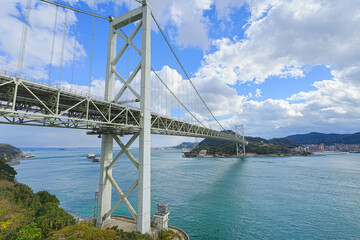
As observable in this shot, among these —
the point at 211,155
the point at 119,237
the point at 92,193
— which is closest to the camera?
the point at 119,237

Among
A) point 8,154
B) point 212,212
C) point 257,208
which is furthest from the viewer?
point 8,154

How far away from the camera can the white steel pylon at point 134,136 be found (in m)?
12.8

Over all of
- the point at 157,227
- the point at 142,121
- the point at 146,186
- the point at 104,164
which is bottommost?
the point at 157,227

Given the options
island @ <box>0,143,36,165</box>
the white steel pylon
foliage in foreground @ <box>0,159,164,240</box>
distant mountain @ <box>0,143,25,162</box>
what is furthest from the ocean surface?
distant mountain @ <box>0,143,25,162</box>

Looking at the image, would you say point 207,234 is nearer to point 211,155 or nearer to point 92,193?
point 92,193

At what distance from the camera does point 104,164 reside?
45.6ft

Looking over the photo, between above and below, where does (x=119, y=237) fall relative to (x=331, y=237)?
above

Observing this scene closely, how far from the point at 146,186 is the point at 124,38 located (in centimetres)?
1261

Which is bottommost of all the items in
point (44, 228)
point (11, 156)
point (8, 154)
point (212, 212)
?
point (212, 212)

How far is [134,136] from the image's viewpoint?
1380cm

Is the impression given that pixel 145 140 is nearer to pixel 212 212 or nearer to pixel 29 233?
pixel 29 233

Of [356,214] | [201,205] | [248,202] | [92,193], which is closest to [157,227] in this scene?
[201,205]

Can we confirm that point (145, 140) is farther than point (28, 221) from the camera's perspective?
Yes

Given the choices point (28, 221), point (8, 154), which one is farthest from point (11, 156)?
point (28, 221)
